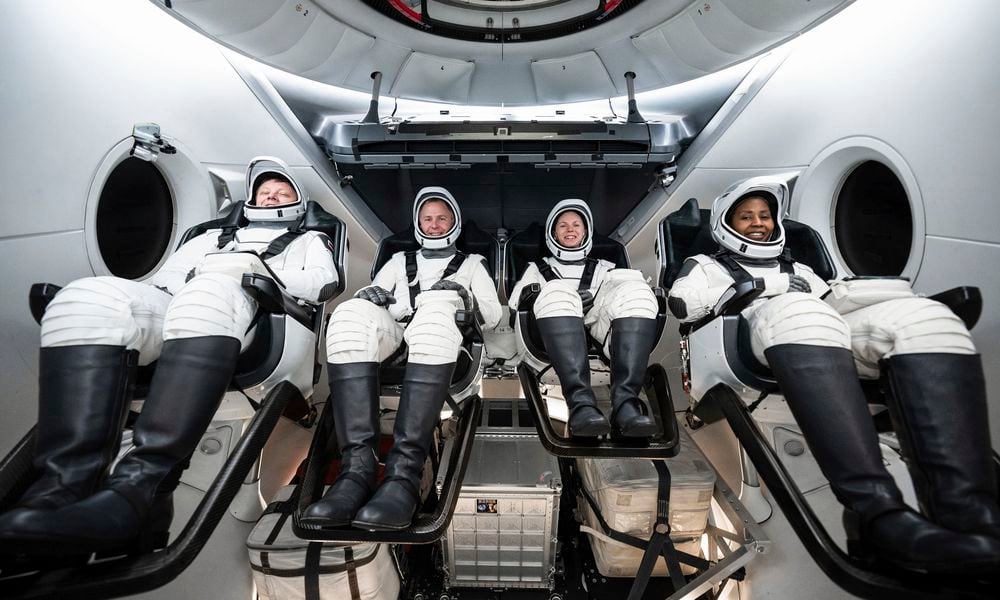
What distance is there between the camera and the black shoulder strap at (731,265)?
5.62ft

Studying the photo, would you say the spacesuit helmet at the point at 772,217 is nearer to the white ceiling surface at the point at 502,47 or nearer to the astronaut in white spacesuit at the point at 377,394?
the white ceiling surface at the point at 502,47

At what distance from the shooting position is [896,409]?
1.14 meters

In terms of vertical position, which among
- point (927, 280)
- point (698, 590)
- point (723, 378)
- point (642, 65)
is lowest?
point (698, 590)

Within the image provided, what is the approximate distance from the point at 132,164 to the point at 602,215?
2926 mm

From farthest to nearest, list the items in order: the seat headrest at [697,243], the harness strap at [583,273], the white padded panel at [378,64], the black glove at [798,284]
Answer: the white padded panel at [378,64] < the harness strap at [583,273] < the seat headrest at [697,243] < the black glove at [798,284]

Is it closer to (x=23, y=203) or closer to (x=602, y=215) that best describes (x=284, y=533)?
(x=23, y=203)

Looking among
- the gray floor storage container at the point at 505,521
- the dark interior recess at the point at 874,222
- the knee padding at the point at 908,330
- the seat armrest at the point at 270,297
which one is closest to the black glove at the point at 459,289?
the seat armrest at the point at 270,297

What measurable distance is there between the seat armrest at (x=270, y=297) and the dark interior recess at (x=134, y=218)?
100 centimetres

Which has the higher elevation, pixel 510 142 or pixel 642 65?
pixel 642 65

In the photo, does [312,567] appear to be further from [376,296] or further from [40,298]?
[40,298]

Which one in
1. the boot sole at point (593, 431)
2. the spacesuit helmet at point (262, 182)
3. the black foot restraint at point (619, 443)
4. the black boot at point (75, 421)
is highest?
the spacesuit helmet at point (262, 182)

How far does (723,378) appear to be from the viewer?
1.46m

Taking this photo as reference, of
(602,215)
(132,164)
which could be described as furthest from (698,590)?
(132,164)

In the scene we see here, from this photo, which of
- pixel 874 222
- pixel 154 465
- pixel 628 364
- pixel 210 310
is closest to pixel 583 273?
pixel 628 364
